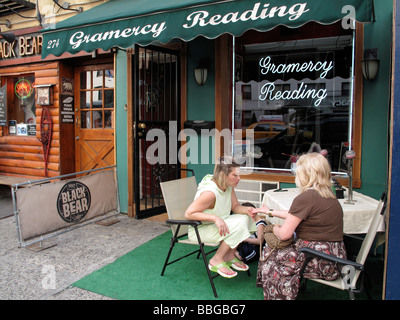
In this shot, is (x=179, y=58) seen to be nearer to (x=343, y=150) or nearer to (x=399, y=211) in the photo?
(x=343, y=150)

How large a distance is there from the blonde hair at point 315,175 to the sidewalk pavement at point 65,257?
1.99 m

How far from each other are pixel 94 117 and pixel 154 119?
4.53ft

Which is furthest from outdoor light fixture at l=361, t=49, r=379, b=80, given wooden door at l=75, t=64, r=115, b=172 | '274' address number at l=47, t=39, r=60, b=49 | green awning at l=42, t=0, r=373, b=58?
wooden door at l=75, t=64, r=115, b=172

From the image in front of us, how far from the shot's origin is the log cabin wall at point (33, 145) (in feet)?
20.9

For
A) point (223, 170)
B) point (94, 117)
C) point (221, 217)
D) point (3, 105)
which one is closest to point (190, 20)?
point (223, 170)

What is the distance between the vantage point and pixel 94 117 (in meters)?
6.29

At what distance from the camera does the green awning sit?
316 centimetres

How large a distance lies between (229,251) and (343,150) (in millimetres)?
2000

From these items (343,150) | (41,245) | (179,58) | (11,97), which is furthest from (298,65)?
(11,97)

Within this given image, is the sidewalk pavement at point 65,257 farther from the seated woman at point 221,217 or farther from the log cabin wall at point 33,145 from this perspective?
the log cabin wall at point 33,145

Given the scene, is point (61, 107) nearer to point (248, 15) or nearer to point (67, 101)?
point (67, 101)

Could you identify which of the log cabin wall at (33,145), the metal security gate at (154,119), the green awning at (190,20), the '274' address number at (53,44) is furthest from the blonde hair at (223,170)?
the log cabin wall at (33,145)

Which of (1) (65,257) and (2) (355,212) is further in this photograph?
(1) (65,257)

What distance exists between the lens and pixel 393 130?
7.68ft
